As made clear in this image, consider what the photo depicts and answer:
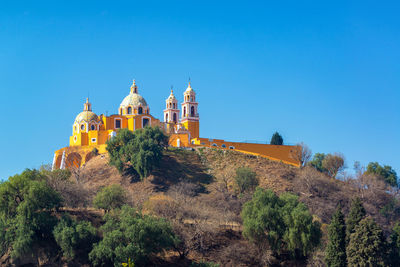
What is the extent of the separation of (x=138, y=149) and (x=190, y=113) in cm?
1345

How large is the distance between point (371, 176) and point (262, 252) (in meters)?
22.3

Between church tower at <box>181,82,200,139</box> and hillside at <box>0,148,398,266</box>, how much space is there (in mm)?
4749

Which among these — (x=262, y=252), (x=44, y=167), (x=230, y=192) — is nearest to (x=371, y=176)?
(x=230, y=192)

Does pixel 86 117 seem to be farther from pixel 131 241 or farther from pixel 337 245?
pixel 337 245

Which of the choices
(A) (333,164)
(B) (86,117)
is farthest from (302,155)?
(B) (86,117)

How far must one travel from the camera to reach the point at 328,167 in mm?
68312

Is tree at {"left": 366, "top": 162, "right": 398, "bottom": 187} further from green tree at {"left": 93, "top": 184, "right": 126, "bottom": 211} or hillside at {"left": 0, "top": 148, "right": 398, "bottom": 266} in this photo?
green tree at {"left": 93, "top": 184, "right": 126, "bottom": 211}

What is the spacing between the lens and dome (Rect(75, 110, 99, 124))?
71.6m

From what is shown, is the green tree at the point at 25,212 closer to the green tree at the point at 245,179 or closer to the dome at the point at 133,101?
the green tree at the point at 245,179

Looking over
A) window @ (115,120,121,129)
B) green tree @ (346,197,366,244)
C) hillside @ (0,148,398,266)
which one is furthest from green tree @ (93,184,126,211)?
window @ (115,120,121,129)

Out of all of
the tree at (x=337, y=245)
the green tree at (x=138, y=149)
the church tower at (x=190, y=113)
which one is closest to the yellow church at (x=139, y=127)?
the church tower at (x=190, y=113)

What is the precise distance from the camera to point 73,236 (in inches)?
1607

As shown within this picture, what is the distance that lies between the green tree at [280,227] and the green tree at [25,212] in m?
13.4

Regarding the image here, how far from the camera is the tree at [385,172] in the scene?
2645 inches
